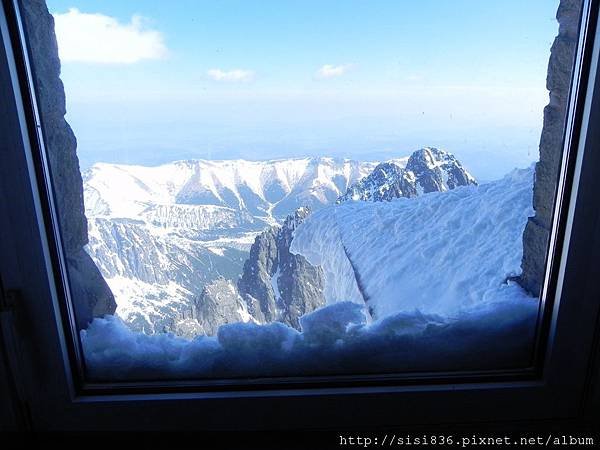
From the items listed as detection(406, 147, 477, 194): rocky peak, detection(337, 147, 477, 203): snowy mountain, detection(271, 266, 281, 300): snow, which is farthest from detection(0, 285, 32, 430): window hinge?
detection(406, 147, 477, 194): rocky peak

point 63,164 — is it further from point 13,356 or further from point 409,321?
point 409,321

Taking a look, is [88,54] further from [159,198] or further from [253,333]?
[253,333]

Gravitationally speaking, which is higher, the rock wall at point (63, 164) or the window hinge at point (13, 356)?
the rock wall at point (63, 164)

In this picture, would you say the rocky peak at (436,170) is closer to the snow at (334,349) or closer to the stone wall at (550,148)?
the stone wall at (550,148)

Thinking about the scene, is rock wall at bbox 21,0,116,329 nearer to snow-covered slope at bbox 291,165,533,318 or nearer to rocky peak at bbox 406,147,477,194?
snow-covered slope at bbox 291,165,533,318

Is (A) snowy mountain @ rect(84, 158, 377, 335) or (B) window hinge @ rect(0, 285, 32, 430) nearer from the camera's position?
(B) window hinge @ rect(0, 285, 32, 430)

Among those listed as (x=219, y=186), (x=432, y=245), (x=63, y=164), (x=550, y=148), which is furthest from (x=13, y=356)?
(x=550, y=148)

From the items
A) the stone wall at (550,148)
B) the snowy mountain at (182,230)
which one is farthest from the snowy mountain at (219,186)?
the stone wall at (550,148)

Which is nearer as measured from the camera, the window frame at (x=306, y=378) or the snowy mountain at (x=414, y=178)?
the window frame at (x=306, y=378)

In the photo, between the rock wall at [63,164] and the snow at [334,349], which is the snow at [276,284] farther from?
the rock wall at [63,164]
